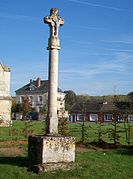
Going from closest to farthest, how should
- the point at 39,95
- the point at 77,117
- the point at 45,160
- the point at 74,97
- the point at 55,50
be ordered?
the point at 45,160 < the point at 55,50 < the point at 77,117 < the point at 39,95 < the point at 74,97

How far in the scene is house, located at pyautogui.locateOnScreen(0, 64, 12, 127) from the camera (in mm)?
38344

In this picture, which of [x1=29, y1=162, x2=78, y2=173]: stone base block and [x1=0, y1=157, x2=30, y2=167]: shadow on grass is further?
[x1=0, y1=157, x2=30, y2=167]: shadow on grass

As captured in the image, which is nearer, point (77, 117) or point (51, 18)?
point (51, 18)

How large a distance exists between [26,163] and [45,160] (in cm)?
100

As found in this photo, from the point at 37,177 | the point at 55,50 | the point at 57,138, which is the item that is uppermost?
the point at 55,50

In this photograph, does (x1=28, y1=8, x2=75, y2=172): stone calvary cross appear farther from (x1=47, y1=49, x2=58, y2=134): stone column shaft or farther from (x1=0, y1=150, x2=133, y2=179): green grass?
(x1=0, y1=150, x2=133, y2=179): green grass

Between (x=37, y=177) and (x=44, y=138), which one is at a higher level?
(x=44, y=138)

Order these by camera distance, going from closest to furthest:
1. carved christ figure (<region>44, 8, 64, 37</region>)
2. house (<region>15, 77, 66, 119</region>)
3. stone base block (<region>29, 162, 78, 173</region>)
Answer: stone base block (<region>29, 162, 78, 173</region>), carved christ figure (<region>44, 8, 64, 37</region>), house (<region>15, 77, 66, 119</region>)

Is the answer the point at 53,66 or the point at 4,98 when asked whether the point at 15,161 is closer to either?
the point at 53,66

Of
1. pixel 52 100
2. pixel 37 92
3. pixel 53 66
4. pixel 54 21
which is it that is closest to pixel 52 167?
pixel 52 100

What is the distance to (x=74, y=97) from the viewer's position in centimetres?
10806

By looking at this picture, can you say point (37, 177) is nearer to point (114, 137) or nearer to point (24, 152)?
point (24, 152)

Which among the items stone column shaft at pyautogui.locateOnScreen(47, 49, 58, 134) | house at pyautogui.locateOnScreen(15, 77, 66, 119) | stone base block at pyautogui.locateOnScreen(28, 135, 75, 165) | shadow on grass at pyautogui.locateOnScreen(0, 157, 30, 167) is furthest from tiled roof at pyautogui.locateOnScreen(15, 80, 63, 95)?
stone base block at pyautogui.locateOnScreen(28, 135, 75, 165)

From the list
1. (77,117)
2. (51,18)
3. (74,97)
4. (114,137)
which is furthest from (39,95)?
(51,18)
